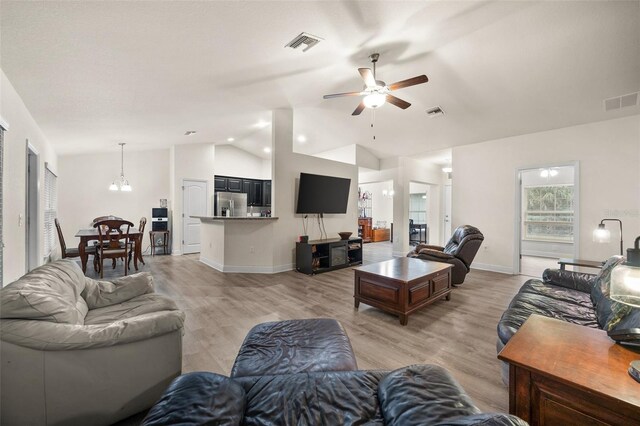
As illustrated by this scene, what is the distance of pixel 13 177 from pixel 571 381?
489 cm

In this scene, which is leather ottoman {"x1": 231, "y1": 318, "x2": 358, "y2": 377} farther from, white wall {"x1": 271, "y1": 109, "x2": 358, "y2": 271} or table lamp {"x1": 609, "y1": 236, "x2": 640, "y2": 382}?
white wall {"x1": 271, "y1": 109, "x2": 358, "y2": 271}

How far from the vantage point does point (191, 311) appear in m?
3.23

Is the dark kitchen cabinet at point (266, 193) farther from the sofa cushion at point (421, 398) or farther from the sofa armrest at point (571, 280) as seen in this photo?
the sofa cushion at point (421, 398)

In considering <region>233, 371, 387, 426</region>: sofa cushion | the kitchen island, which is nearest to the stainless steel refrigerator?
the kitchen island

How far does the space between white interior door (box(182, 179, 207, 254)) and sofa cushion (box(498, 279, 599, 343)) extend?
23.7 ft

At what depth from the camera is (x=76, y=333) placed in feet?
4.54

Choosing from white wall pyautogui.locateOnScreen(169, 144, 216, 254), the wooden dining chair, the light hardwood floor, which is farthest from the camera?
white wall pyautogui.locateOnScreen(169, 144, 216, 254)

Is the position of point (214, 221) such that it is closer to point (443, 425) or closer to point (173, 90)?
point (173, 90)

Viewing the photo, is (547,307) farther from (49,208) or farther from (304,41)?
(49,208)

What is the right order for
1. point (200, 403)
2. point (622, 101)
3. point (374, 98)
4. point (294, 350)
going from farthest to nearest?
1. point (622, 101)
2. point (374, 98)
3. point (294, 350)
4. point (200, 403)

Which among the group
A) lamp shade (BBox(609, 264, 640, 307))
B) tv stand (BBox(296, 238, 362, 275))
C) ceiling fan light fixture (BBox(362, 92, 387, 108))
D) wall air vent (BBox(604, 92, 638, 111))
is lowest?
tv stand (BBox(296, 238, 362, 275))

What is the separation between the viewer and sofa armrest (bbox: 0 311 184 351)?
128 cm

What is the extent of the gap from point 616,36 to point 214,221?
6.36m

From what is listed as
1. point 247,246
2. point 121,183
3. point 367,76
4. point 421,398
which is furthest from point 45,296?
point 121,183
